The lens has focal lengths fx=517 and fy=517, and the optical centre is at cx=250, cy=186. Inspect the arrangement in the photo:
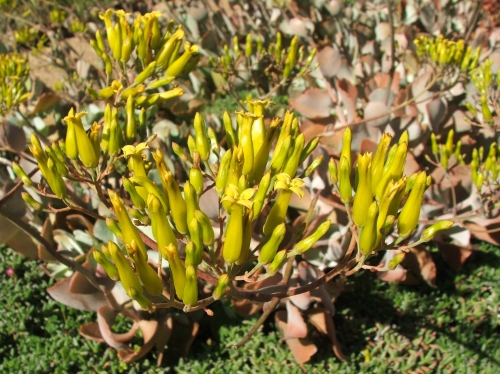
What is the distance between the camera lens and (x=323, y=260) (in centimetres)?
251

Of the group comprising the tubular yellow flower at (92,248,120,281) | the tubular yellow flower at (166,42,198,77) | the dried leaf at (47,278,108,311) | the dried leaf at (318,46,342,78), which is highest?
the tubular yellow flower at (166,42,198,77)

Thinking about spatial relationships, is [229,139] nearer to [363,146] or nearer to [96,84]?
[363,146]

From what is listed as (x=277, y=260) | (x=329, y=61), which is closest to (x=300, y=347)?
(x=277, y=260)

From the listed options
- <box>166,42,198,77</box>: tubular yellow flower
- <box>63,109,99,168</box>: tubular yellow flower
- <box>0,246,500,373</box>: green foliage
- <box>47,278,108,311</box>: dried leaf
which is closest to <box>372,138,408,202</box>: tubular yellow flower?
<box>63,109,99,168</box>: tubular yellow flower

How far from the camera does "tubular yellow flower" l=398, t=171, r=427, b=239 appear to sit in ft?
4.02

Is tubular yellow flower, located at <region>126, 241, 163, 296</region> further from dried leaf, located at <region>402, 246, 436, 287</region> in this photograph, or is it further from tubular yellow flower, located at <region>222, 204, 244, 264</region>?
dried leaf, located at <region>402, 246, 436, 287</region>

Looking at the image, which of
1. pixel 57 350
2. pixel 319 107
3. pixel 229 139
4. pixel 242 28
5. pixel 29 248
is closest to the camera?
pixel 229 139

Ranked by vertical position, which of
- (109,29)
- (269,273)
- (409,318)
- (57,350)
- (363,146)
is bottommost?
(409,318)

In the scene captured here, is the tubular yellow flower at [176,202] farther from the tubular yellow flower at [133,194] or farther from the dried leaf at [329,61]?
the dried leaf at [329,61]

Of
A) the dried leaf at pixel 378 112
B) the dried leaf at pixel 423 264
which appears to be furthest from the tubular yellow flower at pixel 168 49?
the dried leaf at pixel 423 264

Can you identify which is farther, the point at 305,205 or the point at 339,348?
the point at 305,205

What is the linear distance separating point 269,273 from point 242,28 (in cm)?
371

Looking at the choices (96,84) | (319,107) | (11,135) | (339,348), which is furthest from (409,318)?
(96,84)

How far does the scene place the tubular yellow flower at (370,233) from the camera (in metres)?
1.22
